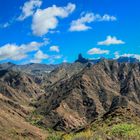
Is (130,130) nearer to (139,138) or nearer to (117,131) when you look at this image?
(117,131)

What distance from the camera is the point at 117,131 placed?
498 feet

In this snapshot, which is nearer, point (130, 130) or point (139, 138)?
point (139, 138)

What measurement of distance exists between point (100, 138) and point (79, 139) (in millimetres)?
12165

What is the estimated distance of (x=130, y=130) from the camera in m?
150

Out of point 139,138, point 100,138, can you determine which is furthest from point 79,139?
point 139,138

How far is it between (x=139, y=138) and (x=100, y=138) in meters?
13.6

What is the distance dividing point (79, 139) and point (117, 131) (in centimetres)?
1326

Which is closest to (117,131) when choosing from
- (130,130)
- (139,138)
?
(130,130)

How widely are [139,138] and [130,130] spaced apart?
1638 centimetres

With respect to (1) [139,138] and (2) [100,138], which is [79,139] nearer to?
(2) [100,138]

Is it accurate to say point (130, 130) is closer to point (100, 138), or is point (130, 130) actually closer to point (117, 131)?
point (117, 131)

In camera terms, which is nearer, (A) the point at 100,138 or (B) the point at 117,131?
(A) the point at 100,138

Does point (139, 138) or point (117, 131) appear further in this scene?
point (117, 131)

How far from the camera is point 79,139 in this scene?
15175 centimetres
